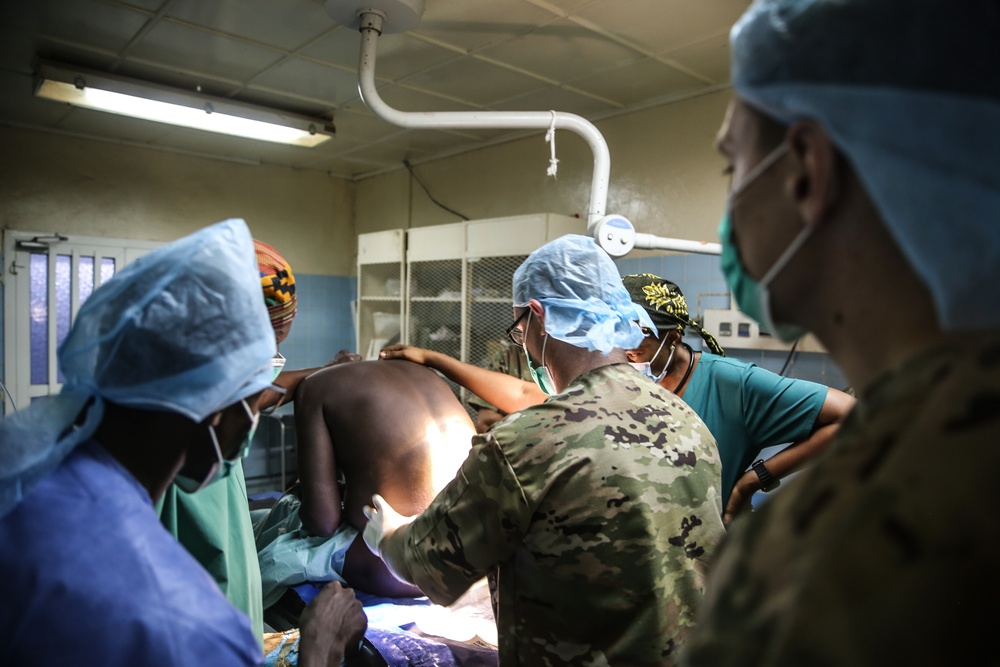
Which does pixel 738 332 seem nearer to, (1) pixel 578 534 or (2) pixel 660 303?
(2) pixel 660 303

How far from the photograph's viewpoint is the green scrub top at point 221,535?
45.0 inches

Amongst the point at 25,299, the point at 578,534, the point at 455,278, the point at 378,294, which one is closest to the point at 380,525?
the point at 578,534

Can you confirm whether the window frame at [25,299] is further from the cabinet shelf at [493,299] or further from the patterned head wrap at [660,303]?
the patterned head wrap at [660,303]

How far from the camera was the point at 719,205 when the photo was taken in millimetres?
3041

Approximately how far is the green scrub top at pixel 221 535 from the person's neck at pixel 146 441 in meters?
0.33

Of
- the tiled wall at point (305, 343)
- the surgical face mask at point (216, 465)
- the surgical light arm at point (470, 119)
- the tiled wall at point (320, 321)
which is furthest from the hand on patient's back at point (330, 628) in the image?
the tiled wall at point (320, 321)

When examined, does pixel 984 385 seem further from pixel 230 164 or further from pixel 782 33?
pixel 230 164

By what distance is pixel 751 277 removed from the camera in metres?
0.63

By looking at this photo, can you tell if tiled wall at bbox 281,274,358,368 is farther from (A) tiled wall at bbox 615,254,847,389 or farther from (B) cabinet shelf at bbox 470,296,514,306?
(A) tiled wall at bbox 615,254,847,389

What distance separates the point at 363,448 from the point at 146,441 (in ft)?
4.02

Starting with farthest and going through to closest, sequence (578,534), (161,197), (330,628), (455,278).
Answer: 1. (161,197)
2. (455,278)
3. (330,628)
4. (578,534)

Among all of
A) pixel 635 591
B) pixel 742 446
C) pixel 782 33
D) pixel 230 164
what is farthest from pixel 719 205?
pixel 230 164

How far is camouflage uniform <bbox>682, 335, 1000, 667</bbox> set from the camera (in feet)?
1.22

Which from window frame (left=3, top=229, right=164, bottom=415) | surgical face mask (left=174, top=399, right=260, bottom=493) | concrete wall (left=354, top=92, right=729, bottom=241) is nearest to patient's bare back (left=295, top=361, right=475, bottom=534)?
surgical face mask (left=174, top=399, right=260, bottom=493)
